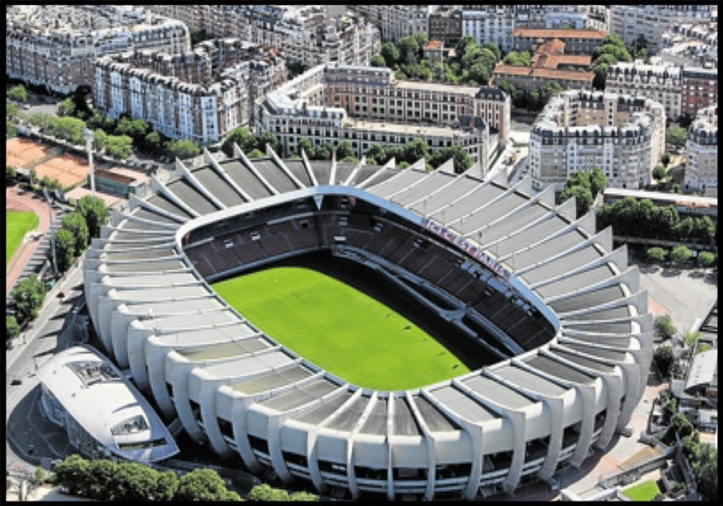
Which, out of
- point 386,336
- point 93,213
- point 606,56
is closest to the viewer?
point 386,336

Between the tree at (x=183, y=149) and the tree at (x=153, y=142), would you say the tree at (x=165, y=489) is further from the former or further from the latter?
the tree at (x=153, y=142)

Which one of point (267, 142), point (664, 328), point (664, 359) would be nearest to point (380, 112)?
point (267, 142)

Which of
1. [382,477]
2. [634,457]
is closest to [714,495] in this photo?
[634,457]

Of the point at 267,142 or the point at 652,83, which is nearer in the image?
the point at 267,142

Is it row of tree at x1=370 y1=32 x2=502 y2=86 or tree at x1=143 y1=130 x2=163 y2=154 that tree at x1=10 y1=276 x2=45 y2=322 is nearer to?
tree at x1=143 y1=130 x2=163 y2=154

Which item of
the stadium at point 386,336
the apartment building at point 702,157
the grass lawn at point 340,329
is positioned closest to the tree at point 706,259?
the stadium at point 386,336

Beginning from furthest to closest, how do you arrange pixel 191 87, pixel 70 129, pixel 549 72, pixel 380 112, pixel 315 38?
pixel 315 38
pixel 549 72
pixel 380 112
pixel 191 87
pixel 70 129

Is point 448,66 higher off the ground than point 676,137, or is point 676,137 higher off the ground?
point 448,66

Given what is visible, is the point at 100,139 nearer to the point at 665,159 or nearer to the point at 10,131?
the point at 10,131
